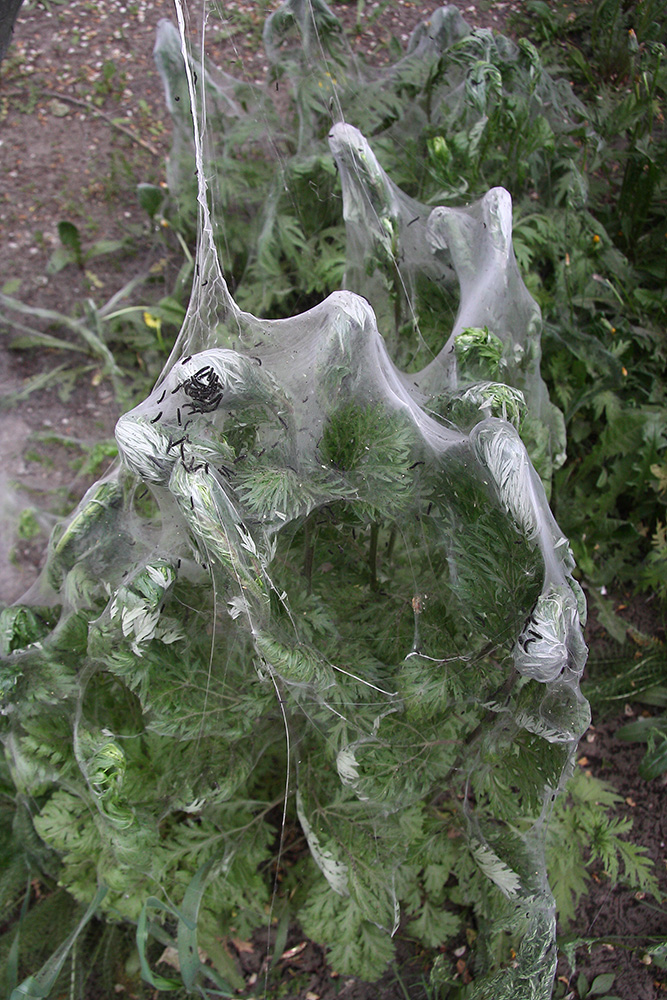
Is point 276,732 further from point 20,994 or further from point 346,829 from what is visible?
point 20,994

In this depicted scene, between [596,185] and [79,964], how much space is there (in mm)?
4317

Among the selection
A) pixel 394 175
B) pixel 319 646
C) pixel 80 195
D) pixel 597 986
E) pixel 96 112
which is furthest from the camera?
pixel 96 112

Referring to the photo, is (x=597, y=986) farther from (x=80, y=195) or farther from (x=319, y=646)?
(x=80, y=195)

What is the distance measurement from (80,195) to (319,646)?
382cm

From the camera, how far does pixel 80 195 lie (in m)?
4.51

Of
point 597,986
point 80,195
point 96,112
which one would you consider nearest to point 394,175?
point 80,195

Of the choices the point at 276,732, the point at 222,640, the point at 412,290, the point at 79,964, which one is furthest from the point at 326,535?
the point at 79,964

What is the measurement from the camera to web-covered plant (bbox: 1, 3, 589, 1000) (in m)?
1.68

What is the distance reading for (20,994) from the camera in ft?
6.23

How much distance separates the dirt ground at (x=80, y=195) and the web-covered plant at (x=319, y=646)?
1.05 meters

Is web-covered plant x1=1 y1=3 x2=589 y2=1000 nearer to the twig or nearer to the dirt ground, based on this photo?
the dirt ground

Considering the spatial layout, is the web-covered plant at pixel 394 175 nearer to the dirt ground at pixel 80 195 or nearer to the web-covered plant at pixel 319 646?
the web-covered plant at pixel 319 646

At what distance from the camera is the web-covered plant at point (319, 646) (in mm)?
1678

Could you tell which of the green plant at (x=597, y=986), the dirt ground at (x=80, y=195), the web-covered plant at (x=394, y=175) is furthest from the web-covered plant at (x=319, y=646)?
the dirt ground at (x=80, y=195)
